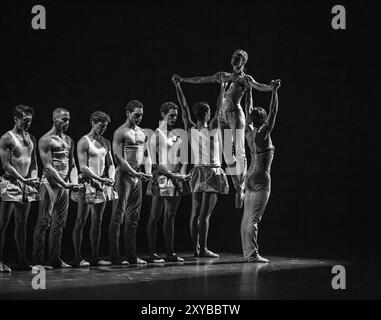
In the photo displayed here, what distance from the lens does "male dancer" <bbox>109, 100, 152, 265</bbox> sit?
28.5 feet

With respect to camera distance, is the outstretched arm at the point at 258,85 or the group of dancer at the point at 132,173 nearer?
the group of dancer at the point at 132,173

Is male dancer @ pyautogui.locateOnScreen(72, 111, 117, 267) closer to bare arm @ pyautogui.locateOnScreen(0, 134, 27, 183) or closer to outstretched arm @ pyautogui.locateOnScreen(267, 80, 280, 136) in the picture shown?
bare arm @ pyautogui.locateOnScreen(0, 134, 27, 183)

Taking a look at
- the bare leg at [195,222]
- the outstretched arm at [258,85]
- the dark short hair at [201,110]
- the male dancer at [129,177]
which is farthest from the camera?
the bare leg at [195,222]

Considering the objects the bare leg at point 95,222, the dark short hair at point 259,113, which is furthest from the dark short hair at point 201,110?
the bare leg at point 95,222

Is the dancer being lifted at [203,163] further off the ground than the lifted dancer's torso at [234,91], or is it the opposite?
the lifted dancer's torso at [234,91]

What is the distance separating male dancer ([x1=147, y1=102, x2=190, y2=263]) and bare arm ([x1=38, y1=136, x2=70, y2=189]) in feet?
3.76

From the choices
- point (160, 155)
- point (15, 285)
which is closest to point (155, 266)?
point (160, 155)

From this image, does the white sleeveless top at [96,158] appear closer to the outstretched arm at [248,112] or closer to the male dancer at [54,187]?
the male dancer at [54,187]

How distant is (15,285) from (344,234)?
525 cm

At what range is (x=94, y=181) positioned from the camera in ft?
27.8

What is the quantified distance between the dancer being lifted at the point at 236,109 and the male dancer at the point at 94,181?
144 cm

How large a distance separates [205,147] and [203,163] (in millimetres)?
189

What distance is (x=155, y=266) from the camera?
8602mm

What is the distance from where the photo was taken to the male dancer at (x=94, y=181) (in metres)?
8.48
